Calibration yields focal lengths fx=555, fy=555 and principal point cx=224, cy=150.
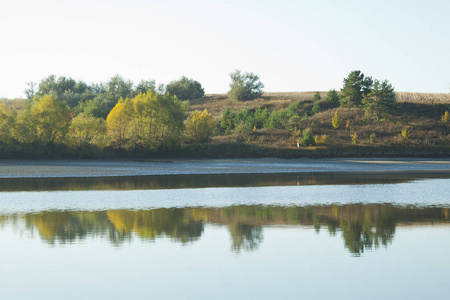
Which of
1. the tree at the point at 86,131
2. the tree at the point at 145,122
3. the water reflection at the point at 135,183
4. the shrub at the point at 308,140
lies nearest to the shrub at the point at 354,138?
the shrub at the point at 308,140

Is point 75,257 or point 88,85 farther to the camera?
point 88,85

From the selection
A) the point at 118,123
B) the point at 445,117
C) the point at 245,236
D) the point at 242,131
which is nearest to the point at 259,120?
the point at 242,131

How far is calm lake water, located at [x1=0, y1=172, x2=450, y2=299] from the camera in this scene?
10906mm

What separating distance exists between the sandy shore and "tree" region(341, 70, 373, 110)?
1128 inches

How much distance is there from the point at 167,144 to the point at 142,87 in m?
60.5

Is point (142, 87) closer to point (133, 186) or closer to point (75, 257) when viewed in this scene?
point (133, 186)

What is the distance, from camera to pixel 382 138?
77.4 m

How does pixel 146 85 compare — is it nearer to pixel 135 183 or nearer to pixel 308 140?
pixel 308 140

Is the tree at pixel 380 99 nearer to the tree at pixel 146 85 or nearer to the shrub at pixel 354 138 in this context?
the shrub at pixel 354 138

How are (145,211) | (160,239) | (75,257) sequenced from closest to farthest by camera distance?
(75,257), (160,239), (145,211)

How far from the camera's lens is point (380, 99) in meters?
84.6

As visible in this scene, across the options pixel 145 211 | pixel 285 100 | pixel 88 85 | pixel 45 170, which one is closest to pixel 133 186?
pixel 145 211

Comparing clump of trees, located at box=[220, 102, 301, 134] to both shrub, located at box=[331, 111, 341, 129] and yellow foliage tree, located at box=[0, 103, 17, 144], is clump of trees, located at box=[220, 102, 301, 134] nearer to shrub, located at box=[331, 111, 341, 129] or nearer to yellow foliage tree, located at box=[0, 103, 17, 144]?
shrub, located at box=[331, 111, 341, 129]

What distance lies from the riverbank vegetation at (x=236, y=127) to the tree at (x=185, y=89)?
15.9m
